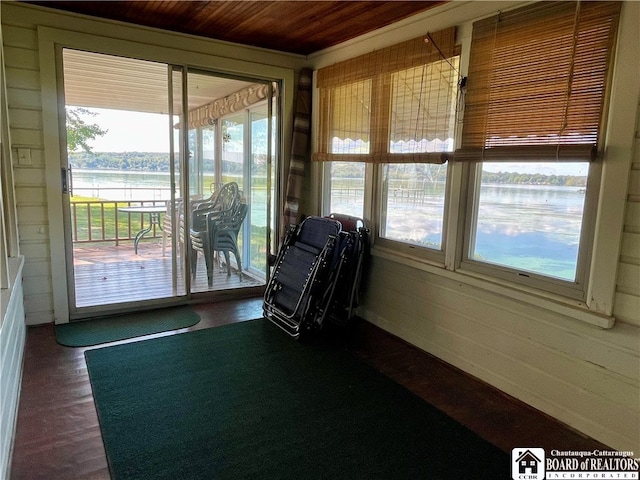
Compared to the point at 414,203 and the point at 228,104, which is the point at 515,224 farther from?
the point at 228,104

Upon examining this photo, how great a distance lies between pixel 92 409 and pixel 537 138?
8.96ft

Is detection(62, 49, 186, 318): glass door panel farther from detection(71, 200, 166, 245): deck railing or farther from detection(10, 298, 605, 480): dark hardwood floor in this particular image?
detection(71, 200, 166, 245): deck railing

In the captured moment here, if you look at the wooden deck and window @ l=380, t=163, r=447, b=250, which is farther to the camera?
the wooden deck

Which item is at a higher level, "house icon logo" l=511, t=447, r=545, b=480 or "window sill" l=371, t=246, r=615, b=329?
"window sill" l=371, t=246, r=615, b=329

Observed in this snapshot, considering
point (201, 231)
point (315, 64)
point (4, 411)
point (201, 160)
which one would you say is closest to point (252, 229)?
point (201, 231)

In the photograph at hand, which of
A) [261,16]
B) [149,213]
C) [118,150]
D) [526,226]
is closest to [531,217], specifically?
[526,226]

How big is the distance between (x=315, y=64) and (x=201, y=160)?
55.5 inches

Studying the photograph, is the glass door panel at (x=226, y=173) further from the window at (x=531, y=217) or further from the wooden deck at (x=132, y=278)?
the window at (x=531, y=217)

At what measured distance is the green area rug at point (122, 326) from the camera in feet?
10.1

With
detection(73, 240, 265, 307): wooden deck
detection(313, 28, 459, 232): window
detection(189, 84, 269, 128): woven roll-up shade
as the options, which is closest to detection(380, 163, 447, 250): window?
detection(313, 28, 459, 232): window

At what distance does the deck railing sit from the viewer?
5.77m

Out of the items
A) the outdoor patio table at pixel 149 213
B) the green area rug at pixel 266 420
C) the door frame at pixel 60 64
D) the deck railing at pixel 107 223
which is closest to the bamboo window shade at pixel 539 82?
the green area rug at pixel 266 420

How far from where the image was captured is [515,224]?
2434mm

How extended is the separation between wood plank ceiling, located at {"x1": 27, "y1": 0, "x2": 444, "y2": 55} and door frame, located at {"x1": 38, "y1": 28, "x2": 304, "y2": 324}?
0.14m
